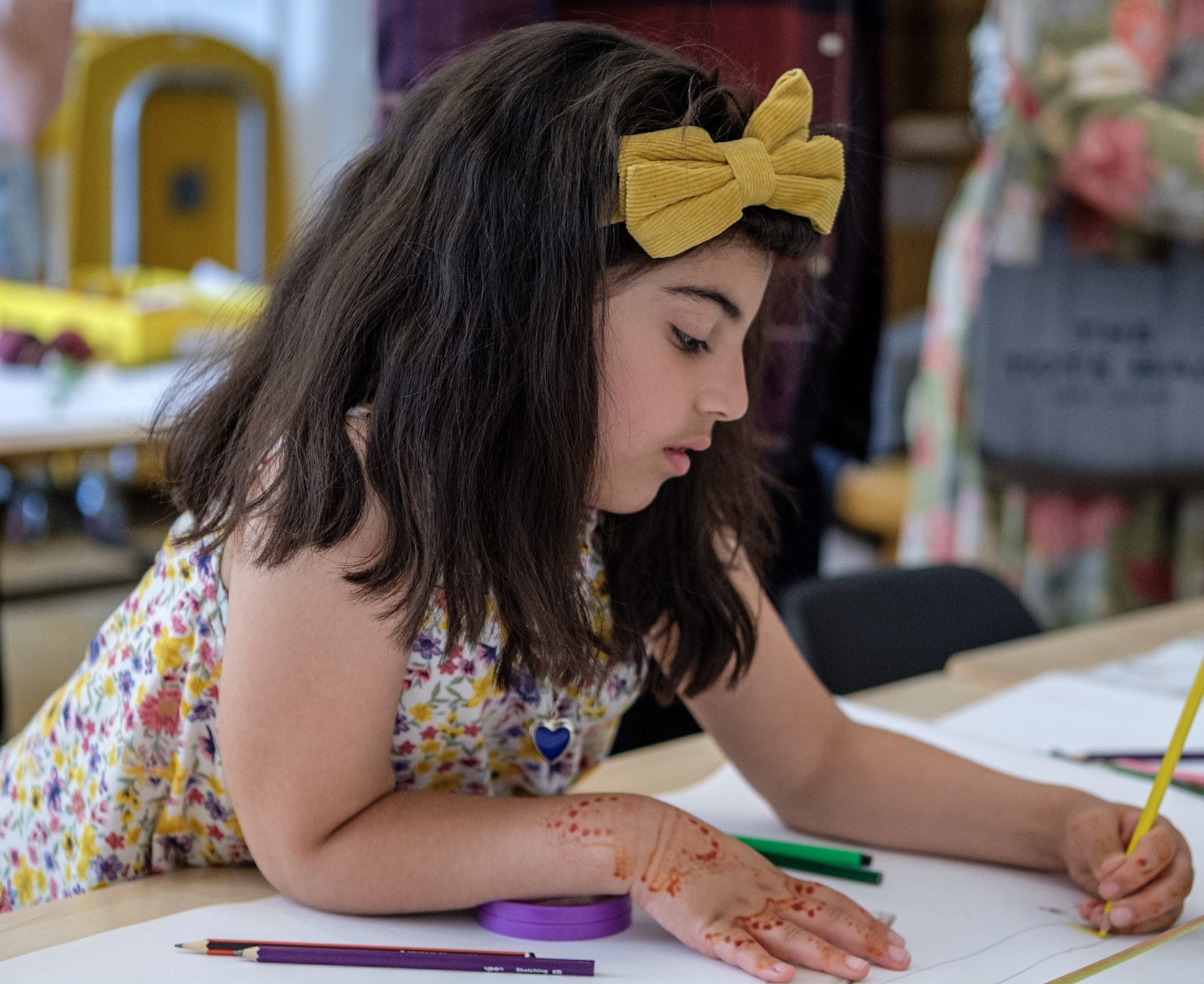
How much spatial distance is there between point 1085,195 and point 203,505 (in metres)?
1.26

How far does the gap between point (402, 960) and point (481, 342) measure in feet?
1.06

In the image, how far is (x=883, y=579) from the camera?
1518mm

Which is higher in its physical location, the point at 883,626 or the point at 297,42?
the point at 297,42

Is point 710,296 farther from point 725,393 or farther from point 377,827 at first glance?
point 377,827

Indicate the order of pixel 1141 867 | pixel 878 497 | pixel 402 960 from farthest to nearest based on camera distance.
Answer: pixel 878 497, pixel 1141 867, pixel 402 960

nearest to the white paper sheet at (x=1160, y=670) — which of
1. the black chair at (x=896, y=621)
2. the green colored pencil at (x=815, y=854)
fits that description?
the black chair at (x=896, y=621)

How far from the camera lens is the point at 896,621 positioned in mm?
1505

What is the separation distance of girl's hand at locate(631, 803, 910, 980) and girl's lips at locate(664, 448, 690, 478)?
0.19 metres

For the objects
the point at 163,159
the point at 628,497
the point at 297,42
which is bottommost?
the point at 628,497

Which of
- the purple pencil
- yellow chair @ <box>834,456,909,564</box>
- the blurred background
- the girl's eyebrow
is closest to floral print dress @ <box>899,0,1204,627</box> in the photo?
the blurred background

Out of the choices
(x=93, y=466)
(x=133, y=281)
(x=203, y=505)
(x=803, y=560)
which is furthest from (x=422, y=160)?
(x=93, y=466)

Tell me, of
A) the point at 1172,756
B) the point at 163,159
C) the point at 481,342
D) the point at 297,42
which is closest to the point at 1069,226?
the point at 1172,756

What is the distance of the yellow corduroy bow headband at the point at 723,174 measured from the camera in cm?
78

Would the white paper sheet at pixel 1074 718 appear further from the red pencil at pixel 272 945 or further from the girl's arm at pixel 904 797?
the red pencil at pixel 272 945
